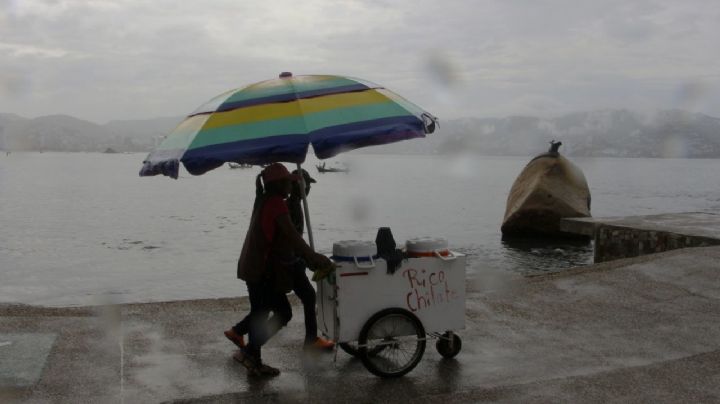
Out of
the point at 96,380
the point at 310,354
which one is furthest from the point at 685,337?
the point at 96,380

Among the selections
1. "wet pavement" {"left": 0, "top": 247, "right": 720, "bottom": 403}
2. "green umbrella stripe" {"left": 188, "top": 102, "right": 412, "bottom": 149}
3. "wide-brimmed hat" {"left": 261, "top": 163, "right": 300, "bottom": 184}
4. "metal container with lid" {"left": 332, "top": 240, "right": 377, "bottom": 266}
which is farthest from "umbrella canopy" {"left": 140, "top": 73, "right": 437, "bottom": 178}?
"wet pavement" {"left": 0, "top": 247, "right": 720, "bottom": 403}

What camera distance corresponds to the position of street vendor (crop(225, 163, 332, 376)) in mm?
5598

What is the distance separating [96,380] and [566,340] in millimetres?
4218

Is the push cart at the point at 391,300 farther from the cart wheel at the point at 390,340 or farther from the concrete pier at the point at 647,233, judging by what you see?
the concrete pier at the point at 647,233

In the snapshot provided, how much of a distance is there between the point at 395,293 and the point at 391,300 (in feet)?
0.21

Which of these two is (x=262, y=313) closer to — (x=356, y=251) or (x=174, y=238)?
(x=356, y=251)

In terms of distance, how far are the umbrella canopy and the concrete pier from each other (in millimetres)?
10668

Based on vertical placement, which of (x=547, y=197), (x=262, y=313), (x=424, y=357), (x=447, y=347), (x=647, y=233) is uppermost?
(x=262, y=313)

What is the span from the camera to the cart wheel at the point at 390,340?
18.8ft

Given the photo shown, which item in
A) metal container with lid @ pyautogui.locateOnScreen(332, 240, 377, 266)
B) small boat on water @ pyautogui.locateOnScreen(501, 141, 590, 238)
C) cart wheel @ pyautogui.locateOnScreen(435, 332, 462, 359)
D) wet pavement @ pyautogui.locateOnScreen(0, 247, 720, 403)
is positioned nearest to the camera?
wet pavement @ pyautogui.locateOnScreen(0, 247, 720, 403)

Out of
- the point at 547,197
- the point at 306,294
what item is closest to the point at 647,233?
the point at 306,294

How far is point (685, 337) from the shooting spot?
718 centimetres

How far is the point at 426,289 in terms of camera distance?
231 inches

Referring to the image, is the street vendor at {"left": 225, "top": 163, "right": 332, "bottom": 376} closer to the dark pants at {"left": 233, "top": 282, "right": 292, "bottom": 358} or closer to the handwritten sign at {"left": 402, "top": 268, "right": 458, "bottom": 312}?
the dark pants at {"left": 233, "top": 282, "right": 292, "bottom": 358}
